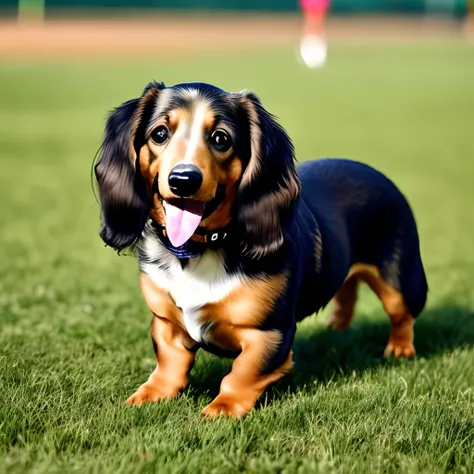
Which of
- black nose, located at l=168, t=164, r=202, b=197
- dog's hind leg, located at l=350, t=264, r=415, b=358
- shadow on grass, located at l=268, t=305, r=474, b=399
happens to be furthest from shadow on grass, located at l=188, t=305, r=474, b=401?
black nose, located at l=168, t=164, r=202, b=197

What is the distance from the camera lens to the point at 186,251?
3375 mm

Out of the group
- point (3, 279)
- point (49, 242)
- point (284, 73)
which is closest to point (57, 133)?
point (49, 242)

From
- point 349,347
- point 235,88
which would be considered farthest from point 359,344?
point 235,88

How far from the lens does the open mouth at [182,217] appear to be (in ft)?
10.4

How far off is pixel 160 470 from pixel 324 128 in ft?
47.4

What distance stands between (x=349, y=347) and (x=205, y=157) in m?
1.99

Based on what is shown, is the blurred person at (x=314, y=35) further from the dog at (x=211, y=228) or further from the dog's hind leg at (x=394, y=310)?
the dog at (x=211, y=228)

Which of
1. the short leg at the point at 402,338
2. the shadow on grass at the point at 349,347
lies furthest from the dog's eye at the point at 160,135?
the short leg at the point at 402,338

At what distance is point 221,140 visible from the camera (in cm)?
319

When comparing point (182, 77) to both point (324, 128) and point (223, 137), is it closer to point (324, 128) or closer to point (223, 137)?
point (324, 128)

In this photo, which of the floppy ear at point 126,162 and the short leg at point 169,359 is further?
the short leg at point 169,359

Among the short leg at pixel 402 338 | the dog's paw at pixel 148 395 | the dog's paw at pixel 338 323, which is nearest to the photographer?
the dog's paw at pixel 148 395

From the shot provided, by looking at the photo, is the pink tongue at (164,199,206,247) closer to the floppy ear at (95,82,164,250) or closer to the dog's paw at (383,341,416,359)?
the floppy ear at (95,82,164,250)

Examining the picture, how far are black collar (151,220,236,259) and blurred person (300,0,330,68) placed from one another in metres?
30.1
